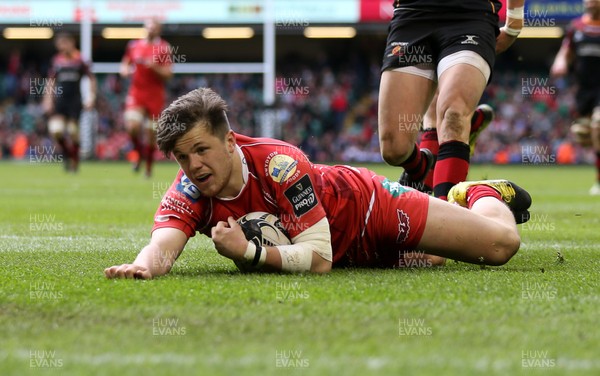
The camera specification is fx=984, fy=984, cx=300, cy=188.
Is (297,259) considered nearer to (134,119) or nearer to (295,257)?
(295,257)

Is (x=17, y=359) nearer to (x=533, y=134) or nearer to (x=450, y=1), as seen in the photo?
(x=450, y=1)

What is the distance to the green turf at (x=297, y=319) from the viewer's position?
2.57 meters

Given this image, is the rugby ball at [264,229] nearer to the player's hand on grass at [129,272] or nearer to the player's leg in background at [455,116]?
the player's hand on grass at [129,272]

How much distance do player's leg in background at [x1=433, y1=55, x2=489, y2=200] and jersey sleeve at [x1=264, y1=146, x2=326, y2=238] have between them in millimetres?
1429

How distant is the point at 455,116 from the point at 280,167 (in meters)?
1.64

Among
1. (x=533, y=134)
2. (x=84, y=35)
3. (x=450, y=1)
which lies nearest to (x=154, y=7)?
(x=84, y=35)

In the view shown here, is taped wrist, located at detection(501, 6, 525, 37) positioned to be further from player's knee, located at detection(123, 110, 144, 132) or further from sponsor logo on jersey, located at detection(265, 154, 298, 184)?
player's knee, located at detection(123, 110, 144, 132)

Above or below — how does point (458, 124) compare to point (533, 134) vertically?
above

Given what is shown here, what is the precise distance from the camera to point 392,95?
5.82 m

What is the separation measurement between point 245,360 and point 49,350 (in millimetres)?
573

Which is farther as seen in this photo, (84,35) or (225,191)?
(84,35)

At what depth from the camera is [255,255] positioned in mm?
4141

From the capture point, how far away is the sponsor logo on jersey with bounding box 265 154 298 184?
4102mm

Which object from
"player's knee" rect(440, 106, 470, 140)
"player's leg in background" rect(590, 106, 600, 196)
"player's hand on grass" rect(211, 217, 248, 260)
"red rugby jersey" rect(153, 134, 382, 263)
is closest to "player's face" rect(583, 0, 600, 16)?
"player's leg in background" rect(590, 106, 600, 196)
